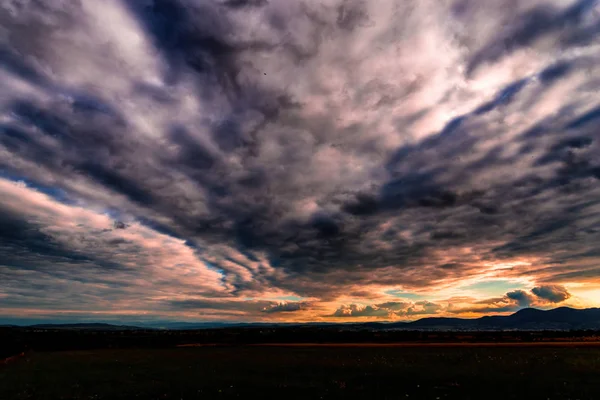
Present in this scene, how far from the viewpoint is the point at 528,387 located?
2958cm

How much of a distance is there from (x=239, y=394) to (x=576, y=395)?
24807 mm

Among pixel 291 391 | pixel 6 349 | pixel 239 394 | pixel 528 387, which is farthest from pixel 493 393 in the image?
pixel 6 349

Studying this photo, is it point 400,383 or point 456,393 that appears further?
point 400,383

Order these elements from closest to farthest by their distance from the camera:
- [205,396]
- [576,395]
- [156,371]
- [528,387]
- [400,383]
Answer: [576,395], [205,396], [528,387], [400,383], [156,371]

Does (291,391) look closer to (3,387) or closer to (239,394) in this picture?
(239,394)

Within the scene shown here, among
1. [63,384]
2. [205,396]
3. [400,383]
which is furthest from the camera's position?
[63,384]

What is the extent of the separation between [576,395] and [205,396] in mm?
27231

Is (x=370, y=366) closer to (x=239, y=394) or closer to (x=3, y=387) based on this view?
(x=239, y=394)

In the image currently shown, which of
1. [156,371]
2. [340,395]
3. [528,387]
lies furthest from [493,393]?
[156,371]

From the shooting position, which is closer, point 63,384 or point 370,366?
A: point 63,384

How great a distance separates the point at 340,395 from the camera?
89.9 ft

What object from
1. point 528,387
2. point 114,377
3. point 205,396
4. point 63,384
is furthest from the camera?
point 114,377

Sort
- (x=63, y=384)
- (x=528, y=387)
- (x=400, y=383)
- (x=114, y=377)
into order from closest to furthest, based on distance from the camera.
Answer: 1. (x=528, y=387)
2. (x=400, y=383)
3. (x=63, y=384)
4. (x=114, y=377)

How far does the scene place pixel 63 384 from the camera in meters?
35.0
